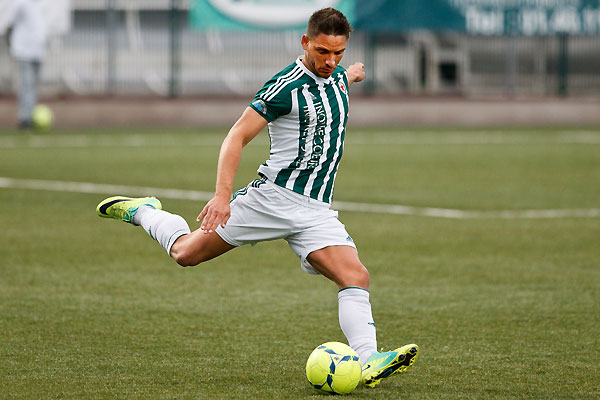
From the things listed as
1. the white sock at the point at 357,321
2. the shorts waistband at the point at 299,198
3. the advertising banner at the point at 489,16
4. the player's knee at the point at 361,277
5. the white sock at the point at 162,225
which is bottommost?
the white sock at the point at 357,321

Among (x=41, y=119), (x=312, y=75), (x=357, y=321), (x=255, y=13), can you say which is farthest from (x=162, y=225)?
(x=255, y=13)

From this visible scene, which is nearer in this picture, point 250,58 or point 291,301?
point 291,301

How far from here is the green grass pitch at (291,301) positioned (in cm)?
538

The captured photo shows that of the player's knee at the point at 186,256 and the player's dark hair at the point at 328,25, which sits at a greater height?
the player's dark hair at the point at 328,25

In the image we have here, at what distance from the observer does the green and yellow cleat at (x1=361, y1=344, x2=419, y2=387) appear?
17.1ft

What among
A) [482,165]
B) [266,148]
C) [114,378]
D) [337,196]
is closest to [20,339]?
[114,378]

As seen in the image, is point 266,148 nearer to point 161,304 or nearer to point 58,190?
point 58,190

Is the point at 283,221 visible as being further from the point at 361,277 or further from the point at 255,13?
the point at 255,13

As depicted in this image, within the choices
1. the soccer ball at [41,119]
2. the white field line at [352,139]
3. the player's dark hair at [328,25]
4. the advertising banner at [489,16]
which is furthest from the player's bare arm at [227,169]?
the advertising banner at [489,16]

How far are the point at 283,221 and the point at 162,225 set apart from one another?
105cm

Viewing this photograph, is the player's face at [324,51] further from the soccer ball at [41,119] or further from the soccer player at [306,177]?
the soccer ball at [41,119]

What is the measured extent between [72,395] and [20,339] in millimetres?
1269

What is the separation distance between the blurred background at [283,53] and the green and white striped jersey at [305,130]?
1920 cm

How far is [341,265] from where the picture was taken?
5.60 metres
